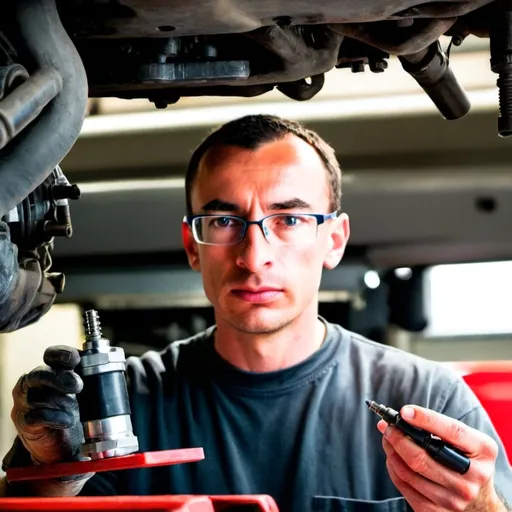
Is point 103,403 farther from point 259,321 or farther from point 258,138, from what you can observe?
point 258,138

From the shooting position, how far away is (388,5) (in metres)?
0.88

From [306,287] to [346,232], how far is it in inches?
9.2

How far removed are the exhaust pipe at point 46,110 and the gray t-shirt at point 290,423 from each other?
2.40ft

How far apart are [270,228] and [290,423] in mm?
317

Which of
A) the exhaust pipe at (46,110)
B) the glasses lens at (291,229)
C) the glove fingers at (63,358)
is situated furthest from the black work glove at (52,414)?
→ the glasses lens at (291,229)

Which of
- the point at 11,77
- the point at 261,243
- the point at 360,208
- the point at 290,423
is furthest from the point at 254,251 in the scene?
the point at 360,208

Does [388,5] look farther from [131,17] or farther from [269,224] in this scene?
[269,224]

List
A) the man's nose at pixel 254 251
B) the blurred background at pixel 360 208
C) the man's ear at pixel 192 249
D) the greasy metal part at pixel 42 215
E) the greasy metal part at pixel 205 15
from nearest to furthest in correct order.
Answer: 1. the greasy metal part at pixel 205 15
2. the greasy metal part at pixel 42 215
3. the man's nose at pixel 254 251
4. the man's ear at pixel 192 249
5. the blurred background at pixel 360 208

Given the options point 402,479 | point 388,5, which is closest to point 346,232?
point 402,479

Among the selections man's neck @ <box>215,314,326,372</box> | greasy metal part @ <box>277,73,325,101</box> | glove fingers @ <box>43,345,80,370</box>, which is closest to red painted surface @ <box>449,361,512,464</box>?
man's neck @ <box>215,314,326,372</box>

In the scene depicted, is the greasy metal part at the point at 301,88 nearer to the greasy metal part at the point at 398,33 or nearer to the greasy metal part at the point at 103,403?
the greasy metal part at the point at 398,33

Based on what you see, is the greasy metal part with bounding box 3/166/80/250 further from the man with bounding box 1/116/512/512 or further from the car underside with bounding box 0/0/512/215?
the man with bounding box 1/116/512/512

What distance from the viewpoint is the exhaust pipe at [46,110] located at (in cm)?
76

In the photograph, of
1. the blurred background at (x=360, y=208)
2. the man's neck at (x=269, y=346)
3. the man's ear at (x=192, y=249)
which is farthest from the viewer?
the blurred background at (x=360, y=208)
